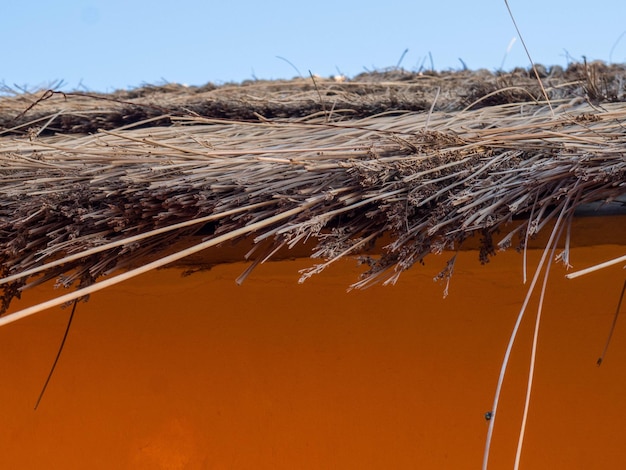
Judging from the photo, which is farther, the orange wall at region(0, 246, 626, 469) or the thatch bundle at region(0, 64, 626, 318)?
the orange wall at region(0, 246, 626, 469)

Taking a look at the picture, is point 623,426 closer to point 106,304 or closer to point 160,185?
point 160,185

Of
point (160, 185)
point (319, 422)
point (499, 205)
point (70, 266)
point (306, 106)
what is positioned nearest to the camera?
point (499, 205)

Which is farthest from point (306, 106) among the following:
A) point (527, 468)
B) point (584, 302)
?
point (527, 468)

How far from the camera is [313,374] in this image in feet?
5.99

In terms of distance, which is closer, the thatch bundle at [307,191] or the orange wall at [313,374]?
the thatch bundle at [307,191]

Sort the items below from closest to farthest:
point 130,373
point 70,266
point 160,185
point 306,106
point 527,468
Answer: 1. point 160,185
2. point 70,266
3. point 527,468
4. point 130,373
5. point 306,106

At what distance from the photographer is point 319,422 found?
1812mm

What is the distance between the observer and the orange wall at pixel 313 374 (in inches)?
Result: 65.6

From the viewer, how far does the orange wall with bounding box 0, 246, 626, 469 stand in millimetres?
1666

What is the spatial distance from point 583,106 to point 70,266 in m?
1.33

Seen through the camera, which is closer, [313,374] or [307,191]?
[307,191]

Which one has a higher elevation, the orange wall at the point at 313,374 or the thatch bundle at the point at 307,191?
the thatch bundle at the point at 307,191

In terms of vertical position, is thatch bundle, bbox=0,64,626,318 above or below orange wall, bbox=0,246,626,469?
above

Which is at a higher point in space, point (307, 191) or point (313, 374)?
point (307, 191)
